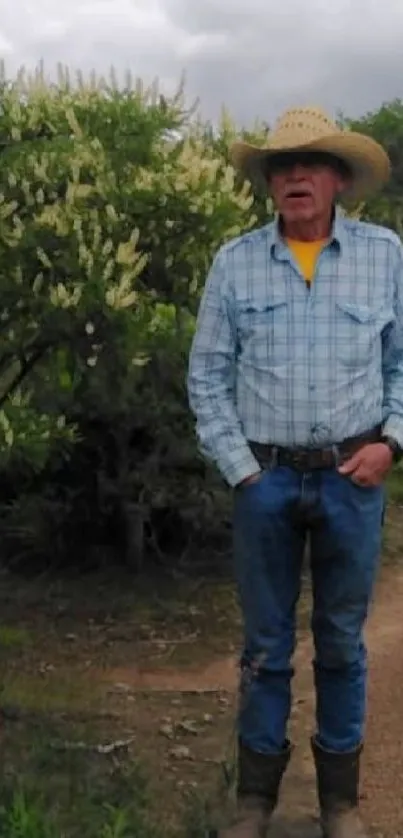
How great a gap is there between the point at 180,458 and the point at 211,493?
0.34m

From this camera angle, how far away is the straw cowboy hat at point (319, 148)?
3.86 m

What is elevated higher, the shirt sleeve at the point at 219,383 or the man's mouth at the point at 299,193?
the man's mouth at the point at 299,193

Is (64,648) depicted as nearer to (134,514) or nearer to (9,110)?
(134,514)

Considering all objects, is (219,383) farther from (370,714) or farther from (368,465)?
(370,714)

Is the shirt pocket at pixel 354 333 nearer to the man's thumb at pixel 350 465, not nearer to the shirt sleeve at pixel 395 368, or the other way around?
the shirt sleeve at pixel 395 368

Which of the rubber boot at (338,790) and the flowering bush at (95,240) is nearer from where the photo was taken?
the rubber boot at (338,790)

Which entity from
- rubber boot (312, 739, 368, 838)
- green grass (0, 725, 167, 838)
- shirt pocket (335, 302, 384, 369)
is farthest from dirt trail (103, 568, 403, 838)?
shirt pocket (335, 302, 384, 369)

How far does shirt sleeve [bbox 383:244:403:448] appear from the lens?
394 cm

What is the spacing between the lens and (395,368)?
4.01 metres

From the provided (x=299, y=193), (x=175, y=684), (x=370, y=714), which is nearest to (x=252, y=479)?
(x=299, y=193)

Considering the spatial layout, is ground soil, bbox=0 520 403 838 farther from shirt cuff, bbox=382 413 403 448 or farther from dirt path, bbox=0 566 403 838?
shirt cuff, bbox=382 413 403 448

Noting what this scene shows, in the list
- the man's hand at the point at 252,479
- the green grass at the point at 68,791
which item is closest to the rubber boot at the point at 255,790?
the green grass at the point at 68,791

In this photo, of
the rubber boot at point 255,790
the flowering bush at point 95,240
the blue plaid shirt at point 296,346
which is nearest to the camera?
the blue plaid shirt at point 296,346

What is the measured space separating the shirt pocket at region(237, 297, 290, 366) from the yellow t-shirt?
11cm
